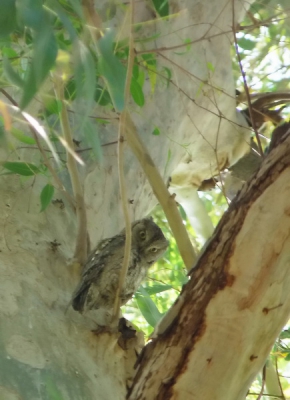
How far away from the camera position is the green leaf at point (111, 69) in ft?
2.69

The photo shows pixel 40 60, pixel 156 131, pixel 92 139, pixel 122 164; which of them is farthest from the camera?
pixel 156 131

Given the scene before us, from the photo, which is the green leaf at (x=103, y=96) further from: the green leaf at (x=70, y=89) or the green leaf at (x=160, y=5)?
the green leaf at (x=160, y=5)

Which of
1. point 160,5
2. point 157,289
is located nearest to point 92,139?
point 160,5

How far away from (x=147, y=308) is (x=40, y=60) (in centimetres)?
93

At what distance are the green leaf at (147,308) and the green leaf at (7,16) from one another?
89 centimetres

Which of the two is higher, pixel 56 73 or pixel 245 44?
pixel 245 44

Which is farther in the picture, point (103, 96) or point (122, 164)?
point (103, 96)

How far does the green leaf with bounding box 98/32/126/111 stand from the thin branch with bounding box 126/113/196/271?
18.2 inches

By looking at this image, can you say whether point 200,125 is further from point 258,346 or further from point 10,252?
point 258,346

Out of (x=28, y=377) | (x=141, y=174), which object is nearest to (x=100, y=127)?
(x=141, y=174)

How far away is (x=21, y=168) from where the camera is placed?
125 cm

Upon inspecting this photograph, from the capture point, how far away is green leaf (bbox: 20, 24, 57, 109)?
737mm

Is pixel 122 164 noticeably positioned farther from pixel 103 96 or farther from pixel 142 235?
pixel 142 235

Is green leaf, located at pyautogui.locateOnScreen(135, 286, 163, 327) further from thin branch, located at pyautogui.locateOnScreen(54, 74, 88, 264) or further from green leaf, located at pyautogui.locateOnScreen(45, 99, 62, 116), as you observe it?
green leaf, located at pyautogui.locateOnScreen(45, 99, 62, 116)
